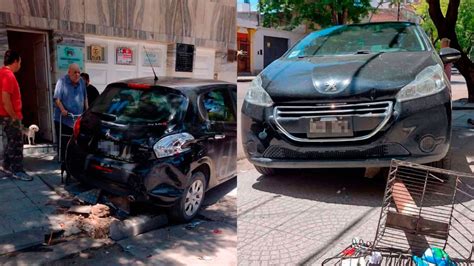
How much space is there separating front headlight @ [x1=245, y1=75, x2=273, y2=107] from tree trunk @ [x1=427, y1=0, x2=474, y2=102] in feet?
4.86

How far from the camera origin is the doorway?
2.13 ft

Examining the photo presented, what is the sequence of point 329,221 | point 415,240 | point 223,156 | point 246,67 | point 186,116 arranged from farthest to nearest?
point 329,221 → point 415,240 → point 246,67 → point 223,156 → point 186,116

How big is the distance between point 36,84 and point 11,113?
0.06m

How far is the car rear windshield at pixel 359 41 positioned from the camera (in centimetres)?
141

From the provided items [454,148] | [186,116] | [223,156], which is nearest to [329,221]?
[223,156]

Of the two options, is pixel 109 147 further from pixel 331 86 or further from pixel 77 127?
pixel 331 86

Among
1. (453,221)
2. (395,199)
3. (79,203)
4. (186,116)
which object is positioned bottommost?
(453,221)

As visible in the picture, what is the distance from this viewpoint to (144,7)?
0.77m

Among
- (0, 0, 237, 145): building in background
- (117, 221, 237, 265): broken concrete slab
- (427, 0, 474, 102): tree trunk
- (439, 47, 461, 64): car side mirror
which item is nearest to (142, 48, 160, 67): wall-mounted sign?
(0, 0, 237, 145): building in background

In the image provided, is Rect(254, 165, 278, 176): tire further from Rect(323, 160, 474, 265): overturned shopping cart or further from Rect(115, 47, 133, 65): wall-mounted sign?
Rect(115, 47, 133, 65): wall-mounted sign

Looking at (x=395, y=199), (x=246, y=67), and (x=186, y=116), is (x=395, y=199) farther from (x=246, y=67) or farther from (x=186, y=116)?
(x=186, y=116)

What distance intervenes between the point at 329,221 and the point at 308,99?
1.48ft

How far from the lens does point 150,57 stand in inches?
31.6

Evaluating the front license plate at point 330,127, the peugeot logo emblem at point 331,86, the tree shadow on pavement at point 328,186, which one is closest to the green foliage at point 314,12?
the peugeot logo emblem at point 331,86
